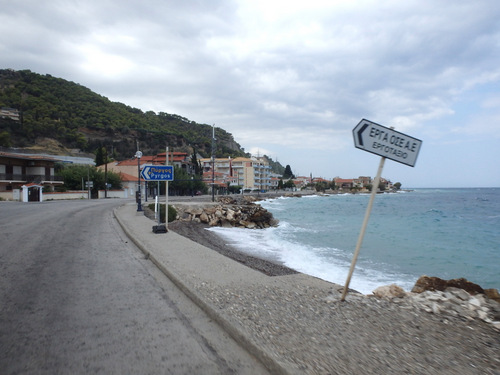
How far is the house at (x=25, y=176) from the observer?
1677 inches

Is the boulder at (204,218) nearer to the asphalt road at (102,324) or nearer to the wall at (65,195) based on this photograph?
the asphalt road at (102,324)

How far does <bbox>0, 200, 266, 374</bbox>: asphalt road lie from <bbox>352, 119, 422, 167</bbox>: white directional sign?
10.6ft

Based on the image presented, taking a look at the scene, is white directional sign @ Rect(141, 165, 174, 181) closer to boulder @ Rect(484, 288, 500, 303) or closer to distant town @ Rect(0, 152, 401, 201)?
distant town @ Rect(0, 152, 401, 201)

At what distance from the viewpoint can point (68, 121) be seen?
9538 centimetres

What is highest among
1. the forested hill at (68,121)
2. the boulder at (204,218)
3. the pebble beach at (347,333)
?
the forested hill at (68,121)

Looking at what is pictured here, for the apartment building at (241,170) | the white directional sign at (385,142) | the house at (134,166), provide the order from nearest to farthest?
the white directional sign at (385,142)
the house at (134,166)
the apartment building at (241,170)

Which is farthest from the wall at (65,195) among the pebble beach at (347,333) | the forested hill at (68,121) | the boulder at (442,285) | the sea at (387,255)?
the boulder at (442,285)

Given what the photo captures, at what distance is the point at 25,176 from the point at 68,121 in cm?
5109

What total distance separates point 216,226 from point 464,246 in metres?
15.5

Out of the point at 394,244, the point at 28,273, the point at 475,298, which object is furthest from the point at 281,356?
the point at 394,244

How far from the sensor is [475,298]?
5.18m

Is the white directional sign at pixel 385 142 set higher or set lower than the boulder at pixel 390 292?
higher

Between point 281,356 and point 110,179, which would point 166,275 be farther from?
point 110,179

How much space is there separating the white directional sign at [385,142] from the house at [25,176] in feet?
149
